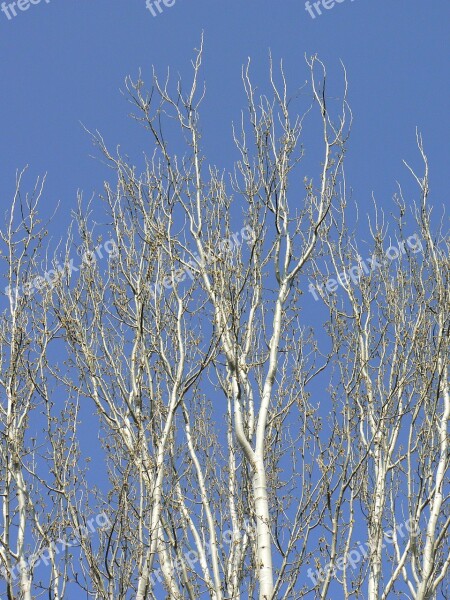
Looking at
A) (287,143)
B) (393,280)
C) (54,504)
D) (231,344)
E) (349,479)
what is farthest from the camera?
(393,280)

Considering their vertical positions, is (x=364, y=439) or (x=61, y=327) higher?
(x=61, y=327)

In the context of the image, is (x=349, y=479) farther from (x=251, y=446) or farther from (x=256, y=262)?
(x=256, y=262)

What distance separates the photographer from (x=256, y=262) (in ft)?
23.2

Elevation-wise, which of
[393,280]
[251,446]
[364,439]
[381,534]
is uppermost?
[393,280]

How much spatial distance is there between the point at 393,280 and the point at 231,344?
2.63m

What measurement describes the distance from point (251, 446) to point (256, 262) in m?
1.64

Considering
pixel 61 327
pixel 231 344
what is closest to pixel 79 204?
pixel 61 327

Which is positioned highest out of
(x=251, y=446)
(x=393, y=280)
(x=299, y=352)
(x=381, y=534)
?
(x=393, y=280)

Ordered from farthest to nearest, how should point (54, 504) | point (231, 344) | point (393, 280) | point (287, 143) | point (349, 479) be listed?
1. point (393, 280)
2. point (287, 143)
3. point (54, 504)
4. point (231, 344)
5. point (349, 479)

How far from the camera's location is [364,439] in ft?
24.5

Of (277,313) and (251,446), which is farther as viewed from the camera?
(277,313)

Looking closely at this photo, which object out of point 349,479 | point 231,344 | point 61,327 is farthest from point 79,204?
point 349,479

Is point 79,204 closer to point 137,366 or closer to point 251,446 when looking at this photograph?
point 137,366

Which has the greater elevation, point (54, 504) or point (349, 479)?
point (54, 504)
